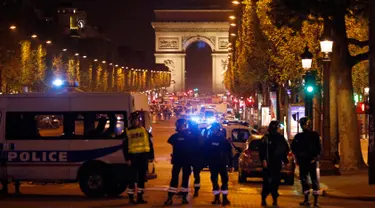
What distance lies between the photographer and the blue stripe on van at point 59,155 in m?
20.0

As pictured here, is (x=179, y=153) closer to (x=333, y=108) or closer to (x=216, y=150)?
(x=216, y=150)

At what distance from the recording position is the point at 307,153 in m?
18.0

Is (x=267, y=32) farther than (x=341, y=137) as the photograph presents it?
Yes

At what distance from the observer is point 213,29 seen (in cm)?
17800

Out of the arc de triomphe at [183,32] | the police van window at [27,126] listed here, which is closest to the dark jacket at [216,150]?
the police van window at [27,126]

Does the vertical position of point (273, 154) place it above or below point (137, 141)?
below

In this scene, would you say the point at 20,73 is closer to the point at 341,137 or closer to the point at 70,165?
the point at 341,137

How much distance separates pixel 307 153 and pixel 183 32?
157627 mm

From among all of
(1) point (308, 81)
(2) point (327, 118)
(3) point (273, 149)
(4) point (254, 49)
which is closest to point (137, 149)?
(3) point (273, 149)

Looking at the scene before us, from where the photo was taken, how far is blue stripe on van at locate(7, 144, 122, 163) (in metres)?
20.0

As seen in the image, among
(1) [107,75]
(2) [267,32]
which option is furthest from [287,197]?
(1) [107,75]

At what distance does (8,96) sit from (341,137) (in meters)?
11.0

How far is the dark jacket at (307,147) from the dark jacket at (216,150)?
146 centimetres

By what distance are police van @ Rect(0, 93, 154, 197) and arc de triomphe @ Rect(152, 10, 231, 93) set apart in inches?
5962
